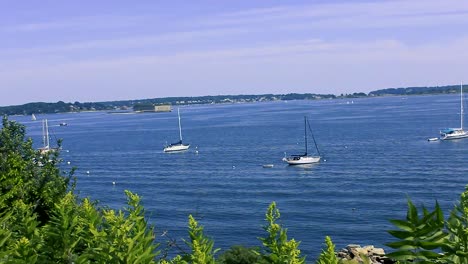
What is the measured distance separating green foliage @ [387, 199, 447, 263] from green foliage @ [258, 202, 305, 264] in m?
0.63

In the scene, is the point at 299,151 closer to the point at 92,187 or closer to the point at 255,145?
the point at 255,145

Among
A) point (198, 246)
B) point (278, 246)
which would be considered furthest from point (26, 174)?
point (278, 246)

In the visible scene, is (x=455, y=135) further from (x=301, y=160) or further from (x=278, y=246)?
(x=278, y=246)

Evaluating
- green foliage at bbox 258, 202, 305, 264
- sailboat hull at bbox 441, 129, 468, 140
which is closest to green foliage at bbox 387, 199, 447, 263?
green foliage at bbox 258, 202, 305, 264

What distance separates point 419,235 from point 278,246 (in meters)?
0.87

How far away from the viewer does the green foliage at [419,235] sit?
2334 mm

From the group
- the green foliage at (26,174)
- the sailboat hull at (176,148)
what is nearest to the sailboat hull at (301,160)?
the sailboat hull at (176,148)

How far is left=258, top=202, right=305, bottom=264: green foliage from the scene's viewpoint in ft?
9.48

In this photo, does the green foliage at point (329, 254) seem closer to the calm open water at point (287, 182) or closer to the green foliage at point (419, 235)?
the green foliage at point (419, 235)

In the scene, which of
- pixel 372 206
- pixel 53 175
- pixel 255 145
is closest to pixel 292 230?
pixel 372 206

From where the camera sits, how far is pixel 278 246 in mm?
3014

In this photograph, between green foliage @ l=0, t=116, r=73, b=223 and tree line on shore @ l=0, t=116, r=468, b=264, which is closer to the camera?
tree line on shore @ l=0, t=116, r=468, b=264

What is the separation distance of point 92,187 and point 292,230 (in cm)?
2319

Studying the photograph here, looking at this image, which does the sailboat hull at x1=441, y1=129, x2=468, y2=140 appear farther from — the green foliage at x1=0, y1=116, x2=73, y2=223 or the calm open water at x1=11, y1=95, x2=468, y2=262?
the green foliage at x1=0, y1=116, x2=73, y2=223
